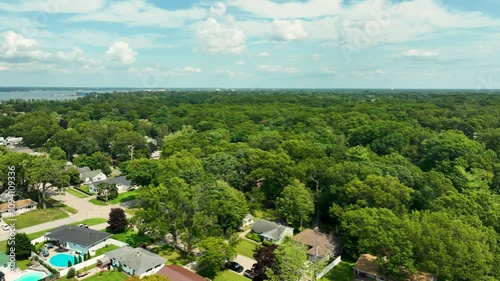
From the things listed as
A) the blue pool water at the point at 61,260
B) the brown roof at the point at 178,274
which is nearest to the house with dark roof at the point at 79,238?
the blue pool water at the point at 61,260

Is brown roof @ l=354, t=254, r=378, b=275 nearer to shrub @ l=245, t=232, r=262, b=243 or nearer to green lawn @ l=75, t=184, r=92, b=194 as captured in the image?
shrub @ l=245, t=232, r=262, b=243

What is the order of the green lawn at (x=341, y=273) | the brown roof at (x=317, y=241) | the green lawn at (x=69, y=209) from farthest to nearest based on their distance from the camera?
the green lawn at (x=69, y=209) < the brown roof at (x=317, y=241) < the green lawn at (x=341, y=273)

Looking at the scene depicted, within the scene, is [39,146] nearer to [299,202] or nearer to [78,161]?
[78,161]

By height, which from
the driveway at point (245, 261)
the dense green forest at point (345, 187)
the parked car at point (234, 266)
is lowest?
the driveway at point (245, 261)

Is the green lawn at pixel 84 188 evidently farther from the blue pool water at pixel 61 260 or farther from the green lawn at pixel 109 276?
the green lawn at pixel 109 276

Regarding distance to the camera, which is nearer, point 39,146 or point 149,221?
point 149,221

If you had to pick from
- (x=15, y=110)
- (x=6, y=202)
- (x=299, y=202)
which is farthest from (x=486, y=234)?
(x=15, y=110)
